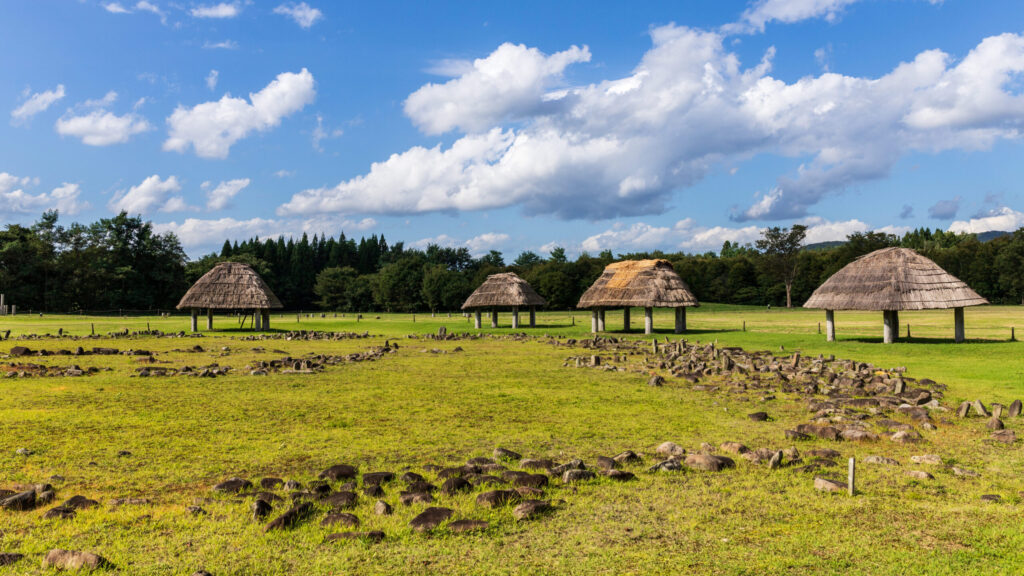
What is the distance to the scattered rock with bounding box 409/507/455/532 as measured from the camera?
20.6 ft

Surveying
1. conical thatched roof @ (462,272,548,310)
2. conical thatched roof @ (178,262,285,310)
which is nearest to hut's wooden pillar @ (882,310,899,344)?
conical thatched roof @ (462,272,548,310)

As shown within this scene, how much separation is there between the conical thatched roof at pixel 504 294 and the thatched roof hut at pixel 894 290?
18.1 meters

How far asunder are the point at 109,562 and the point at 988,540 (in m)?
7.75

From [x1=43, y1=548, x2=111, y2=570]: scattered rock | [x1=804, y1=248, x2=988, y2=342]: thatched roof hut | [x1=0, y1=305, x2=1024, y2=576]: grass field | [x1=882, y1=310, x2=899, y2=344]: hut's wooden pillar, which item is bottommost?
[x1=0, y1=305, x2=1024, y2=576]: grass field

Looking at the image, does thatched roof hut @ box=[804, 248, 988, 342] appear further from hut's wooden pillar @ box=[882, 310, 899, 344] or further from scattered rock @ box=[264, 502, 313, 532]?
scattered rock @ box=[264, 502, 313, 532]

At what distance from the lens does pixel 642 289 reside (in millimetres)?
35750

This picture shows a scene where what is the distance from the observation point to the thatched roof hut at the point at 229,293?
4250cm

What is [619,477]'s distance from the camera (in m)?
8.03

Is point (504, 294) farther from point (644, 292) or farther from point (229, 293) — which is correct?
point (229, 293)

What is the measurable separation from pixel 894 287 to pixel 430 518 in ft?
87.8

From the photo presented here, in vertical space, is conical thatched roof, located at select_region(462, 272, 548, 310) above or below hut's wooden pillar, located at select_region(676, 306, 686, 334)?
above

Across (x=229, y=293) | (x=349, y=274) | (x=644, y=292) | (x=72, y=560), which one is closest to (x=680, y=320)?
(x=644, y=292)

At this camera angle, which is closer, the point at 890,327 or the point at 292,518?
the point at 292,518

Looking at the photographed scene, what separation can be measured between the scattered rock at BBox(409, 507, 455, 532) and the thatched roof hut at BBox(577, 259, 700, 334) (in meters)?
28.9
